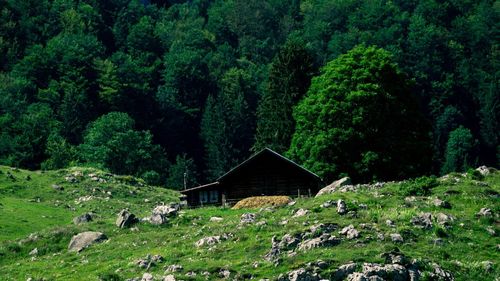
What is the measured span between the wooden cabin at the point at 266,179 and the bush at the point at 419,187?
65.1ft

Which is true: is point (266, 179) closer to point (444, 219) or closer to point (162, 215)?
point (162, 215)

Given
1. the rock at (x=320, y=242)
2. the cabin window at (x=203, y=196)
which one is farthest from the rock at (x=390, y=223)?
the cabin window at (x=203, y=196)

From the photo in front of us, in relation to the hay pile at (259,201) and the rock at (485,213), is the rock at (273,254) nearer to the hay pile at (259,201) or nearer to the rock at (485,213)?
the rock at (485,213)

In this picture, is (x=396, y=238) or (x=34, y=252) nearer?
(x=396, y=238)

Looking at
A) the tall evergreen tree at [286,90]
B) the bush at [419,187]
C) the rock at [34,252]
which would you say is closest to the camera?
the bush at [419,187]

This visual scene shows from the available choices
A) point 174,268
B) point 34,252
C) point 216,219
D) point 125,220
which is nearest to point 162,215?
point 125,220

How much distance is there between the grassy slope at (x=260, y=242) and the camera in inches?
2328

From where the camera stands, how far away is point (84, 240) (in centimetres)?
7175

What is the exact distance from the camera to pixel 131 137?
151m

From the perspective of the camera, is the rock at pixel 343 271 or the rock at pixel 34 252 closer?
the rock at pixel 343 271

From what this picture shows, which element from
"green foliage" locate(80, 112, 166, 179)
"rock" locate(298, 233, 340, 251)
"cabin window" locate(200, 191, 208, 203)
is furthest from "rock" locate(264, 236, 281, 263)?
"green foliage" locate(80, 112, 166, 179)

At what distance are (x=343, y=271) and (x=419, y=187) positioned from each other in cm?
1442

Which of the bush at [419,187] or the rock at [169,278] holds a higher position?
the bush at [419,187]

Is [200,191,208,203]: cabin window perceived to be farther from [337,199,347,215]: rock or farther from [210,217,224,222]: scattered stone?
[337,199,347,215]: rock
